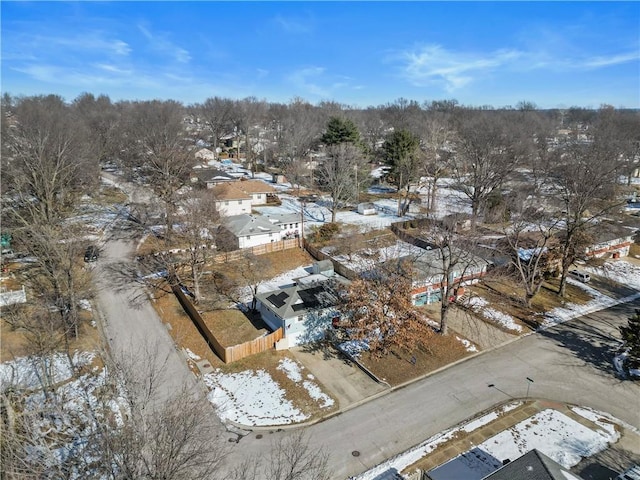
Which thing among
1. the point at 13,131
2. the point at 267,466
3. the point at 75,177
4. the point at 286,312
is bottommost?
the point at 267,466

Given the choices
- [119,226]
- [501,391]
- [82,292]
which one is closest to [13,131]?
[119,226]

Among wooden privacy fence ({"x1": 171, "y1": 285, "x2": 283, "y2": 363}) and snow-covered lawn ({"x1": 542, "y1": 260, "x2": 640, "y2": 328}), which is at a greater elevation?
snow-covered lawn ({"x1": 542, "y1": 260, "x2": 640, "y2": 328})

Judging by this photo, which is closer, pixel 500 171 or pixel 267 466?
pixel 267 466

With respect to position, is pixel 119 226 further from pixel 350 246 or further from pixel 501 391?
pixel 501 391

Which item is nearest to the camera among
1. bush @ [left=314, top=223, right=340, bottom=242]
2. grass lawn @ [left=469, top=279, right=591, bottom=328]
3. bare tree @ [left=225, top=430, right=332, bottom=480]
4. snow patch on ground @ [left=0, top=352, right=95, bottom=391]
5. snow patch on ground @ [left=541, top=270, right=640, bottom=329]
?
bare tree @ [left=225, top=430, right=332, bottom=480]

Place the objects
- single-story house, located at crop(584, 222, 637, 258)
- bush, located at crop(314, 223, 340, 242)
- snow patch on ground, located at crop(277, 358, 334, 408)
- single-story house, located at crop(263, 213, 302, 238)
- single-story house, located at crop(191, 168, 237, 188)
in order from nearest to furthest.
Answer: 1. snow patch on ground, located at crop(277, 358, 334, 408)
2. single-story house, located at crop(584, 222, 637, 258)
3. bush, located at crop(314, 223, 340, 242)
4. single-story house, located at crop(263, 213, 302, 238)
5. single-story house, located at crop(191, 168, 237, 188)

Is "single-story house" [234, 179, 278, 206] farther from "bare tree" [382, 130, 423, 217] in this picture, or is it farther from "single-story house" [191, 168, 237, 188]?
"bare tree" [382, 130, 423, 217]

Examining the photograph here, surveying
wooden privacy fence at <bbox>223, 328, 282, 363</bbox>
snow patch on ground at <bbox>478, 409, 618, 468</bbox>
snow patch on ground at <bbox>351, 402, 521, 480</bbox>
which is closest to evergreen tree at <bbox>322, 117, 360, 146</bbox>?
wooden privacy fence at <bbox>223, 328, 282, 363</bbox>
